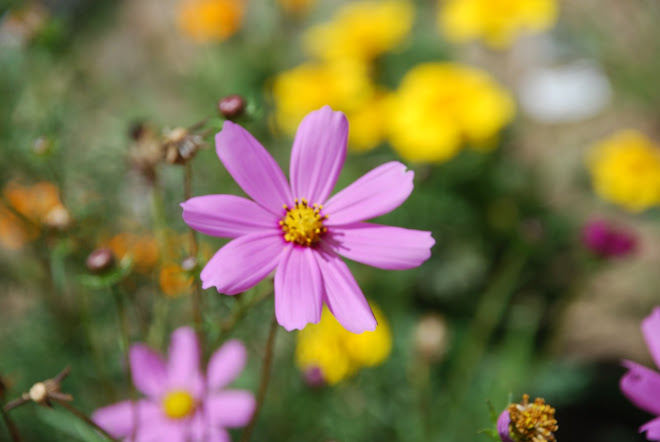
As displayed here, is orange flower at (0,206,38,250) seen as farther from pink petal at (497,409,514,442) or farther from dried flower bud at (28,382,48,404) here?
pink petal at (497,409,514,442)

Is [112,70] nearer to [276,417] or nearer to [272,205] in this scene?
[276,417]

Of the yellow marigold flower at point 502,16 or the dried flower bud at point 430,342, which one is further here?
the yellow marigold flower at point 502,16

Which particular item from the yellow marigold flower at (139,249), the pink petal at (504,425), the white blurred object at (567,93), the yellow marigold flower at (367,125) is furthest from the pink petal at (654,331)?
the white blurred object at (567,93)

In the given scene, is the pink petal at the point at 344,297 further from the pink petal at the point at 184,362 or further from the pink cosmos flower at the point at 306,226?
the pink petal at the point at 184,362

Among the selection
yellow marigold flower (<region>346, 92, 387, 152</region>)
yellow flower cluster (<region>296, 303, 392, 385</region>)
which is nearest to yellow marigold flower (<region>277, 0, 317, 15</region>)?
yellow marigold flower (<region>346, 92, 387, 152</region>)

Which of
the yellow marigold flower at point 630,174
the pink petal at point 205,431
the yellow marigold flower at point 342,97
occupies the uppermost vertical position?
the yellow marigold flower at point 342,97

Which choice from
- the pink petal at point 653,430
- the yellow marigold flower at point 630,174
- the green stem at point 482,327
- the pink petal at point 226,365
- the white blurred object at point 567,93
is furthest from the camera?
the white blurred object at point 567,93
